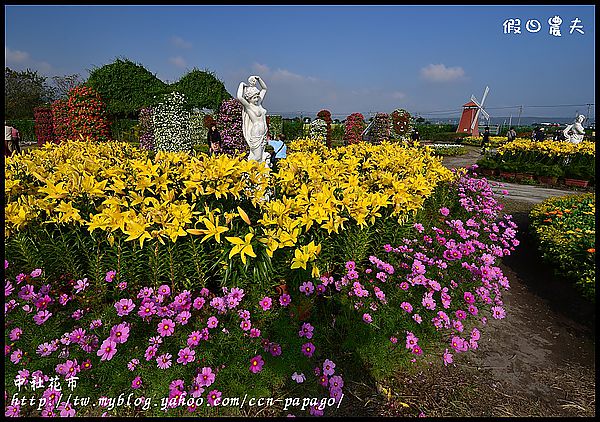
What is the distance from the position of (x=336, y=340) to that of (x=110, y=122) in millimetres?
19387

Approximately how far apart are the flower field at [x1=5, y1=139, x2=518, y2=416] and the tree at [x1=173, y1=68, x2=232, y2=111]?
686 inches

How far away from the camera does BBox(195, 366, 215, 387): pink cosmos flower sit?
186 centimetres

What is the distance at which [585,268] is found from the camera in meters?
3.54

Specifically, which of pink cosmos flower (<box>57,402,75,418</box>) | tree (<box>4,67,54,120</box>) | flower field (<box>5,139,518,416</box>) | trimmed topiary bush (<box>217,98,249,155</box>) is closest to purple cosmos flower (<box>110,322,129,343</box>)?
flower field (<box>5,139,518,416</box>)

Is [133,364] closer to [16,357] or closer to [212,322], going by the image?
[212,322]

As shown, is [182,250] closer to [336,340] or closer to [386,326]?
[336,340]

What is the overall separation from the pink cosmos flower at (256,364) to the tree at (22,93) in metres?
38.0

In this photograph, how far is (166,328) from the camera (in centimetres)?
201

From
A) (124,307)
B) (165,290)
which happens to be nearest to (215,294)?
(165,290)

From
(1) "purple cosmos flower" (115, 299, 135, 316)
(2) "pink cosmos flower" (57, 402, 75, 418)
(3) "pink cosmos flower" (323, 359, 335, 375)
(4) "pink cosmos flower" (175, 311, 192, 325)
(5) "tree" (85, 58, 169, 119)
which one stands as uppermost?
(5) "tree" (85, 58, 169, 119)

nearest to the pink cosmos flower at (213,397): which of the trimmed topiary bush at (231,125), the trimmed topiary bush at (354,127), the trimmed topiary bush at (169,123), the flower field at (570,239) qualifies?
the flower field at (570,239)

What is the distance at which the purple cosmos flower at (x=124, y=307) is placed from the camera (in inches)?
80.8

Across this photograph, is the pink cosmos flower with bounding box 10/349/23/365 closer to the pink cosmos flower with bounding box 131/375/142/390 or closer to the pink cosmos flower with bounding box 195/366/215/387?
the pink cosmos flower with bounding box 131/375/142/390

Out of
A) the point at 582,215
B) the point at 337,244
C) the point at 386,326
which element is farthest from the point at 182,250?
the point at 582,215
